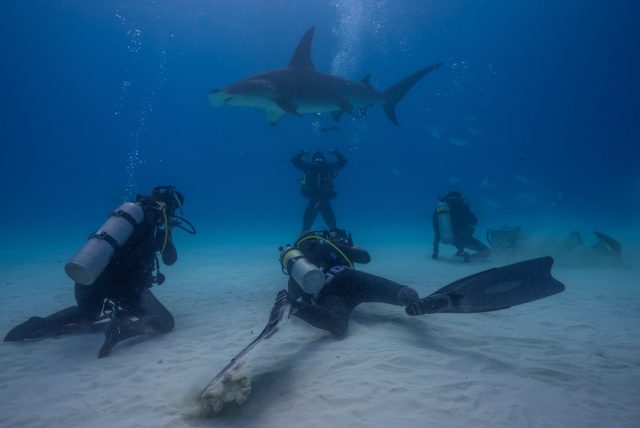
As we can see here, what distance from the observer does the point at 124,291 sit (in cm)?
470

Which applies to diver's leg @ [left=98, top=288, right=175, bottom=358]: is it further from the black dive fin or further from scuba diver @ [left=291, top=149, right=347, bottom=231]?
scuba diver @ [left=291, top=149, right=347, bottom=231]

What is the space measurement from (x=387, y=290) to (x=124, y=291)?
12.2 ft

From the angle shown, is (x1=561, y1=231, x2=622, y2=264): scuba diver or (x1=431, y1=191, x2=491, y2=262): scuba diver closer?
(x1=561, y1=231, x2=622, y2=264): scuba diver

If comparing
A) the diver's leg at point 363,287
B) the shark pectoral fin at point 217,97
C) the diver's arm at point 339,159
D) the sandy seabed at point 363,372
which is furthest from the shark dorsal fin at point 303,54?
the diver's leg at point 363,287

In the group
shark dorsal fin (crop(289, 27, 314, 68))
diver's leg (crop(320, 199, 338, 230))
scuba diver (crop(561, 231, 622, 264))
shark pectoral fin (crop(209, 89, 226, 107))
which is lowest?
scuba diver (crop(561, 231, 622, 264))

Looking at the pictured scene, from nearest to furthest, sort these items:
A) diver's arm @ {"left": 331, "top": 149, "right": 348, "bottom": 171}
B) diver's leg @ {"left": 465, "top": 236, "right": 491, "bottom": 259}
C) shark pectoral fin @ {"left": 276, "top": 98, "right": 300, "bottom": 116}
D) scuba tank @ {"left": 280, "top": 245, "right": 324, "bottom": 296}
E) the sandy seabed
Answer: the sandy seabed, scuba tank @ {"left": 280, "top": 245, "right": 324, "bottom": 296}, shark pectoral fin @ {"left": 276, "top": 98, "right": 300, "bottom": 116}, diver's arm @ {"left": 331, "top": 149, "right": 348, "bottom": 171}, diver's leg @ {"left": 465, "top": 236, "right": 491, "bottom": 259}

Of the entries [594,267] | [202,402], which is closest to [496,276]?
[202,402]

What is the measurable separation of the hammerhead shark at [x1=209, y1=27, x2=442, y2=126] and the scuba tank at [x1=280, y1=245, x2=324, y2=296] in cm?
526

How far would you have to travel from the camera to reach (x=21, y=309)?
6879mm

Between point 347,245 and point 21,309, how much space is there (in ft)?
23.1

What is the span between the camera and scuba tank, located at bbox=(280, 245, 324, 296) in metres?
4.00

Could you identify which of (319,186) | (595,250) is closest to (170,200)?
(319,186)

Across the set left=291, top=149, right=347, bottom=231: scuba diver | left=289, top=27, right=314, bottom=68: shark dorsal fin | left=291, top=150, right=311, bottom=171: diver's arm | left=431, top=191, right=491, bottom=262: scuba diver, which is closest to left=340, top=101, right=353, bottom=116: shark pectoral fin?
left=289, top=27, right=314, bottom=68: shark dorsal fin

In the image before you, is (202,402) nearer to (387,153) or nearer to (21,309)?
(21,309)
